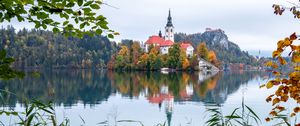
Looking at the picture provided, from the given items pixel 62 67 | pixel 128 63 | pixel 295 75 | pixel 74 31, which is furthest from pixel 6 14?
pixel 62 67

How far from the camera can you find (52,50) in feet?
455

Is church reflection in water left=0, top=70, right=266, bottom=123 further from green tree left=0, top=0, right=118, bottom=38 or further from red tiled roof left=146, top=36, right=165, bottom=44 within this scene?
red tiled roof left=146, top=36, right=165, bottom=44

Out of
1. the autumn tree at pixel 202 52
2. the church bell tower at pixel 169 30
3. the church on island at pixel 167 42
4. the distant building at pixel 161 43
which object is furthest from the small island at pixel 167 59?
the church bell tower at pixel 169 30

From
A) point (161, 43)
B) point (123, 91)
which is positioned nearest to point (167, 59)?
point (161, 43)

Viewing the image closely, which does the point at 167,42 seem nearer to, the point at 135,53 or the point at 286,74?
the point at 135,53

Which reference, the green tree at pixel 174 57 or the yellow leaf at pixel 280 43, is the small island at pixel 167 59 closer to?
the green tree at pixel 174 57

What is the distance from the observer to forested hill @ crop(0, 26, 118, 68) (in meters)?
132

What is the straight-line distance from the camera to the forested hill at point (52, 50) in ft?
431

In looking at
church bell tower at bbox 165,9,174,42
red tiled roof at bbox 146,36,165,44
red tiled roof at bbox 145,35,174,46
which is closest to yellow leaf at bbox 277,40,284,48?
red tiled roof at bbox 145,35,174,46

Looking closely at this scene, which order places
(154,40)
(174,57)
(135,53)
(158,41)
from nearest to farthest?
(174,57)
(135,53)
(154,40)
(158,41)

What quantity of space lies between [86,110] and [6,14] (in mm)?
18528

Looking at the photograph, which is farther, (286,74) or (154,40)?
(154,40)

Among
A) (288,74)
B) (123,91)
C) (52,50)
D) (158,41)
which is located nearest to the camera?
(288,74)

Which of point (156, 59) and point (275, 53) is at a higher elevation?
point (156, 59)
